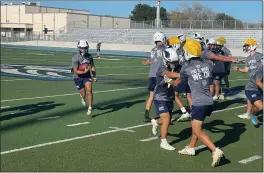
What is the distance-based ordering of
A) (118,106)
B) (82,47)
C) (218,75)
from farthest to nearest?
(218,75) → (118,106) → (82,47)

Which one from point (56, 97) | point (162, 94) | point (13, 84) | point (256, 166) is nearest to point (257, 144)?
point (256, 166)

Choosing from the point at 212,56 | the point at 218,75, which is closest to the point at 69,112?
the point at 212,56

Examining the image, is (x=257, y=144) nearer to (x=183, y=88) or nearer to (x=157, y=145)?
(x=157, y=145)

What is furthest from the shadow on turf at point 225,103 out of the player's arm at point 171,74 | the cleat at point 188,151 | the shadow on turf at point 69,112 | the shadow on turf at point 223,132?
the player's arm at point 171,74

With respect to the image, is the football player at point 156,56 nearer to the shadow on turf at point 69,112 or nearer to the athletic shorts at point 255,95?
the shadow on turf at point 69,112

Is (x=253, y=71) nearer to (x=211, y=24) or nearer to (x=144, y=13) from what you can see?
(x=211, y=24)

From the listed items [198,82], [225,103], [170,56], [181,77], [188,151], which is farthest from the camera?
[225,103]

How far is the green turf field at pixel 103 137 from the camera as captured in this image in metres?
6.23

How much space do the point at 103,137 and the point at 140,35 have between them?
4727 cm

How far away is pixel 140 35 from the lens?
54500 millimetres

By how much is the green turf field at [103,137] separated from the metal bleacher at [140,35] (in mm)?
32314

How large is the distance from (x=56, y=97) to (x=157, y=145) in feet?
18.2

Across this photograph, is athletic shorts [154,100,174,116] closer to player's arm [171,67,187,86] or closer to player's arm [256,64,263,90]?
player's arm [171,67,187,86]

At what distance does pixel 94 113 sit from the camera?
33.3 ft
